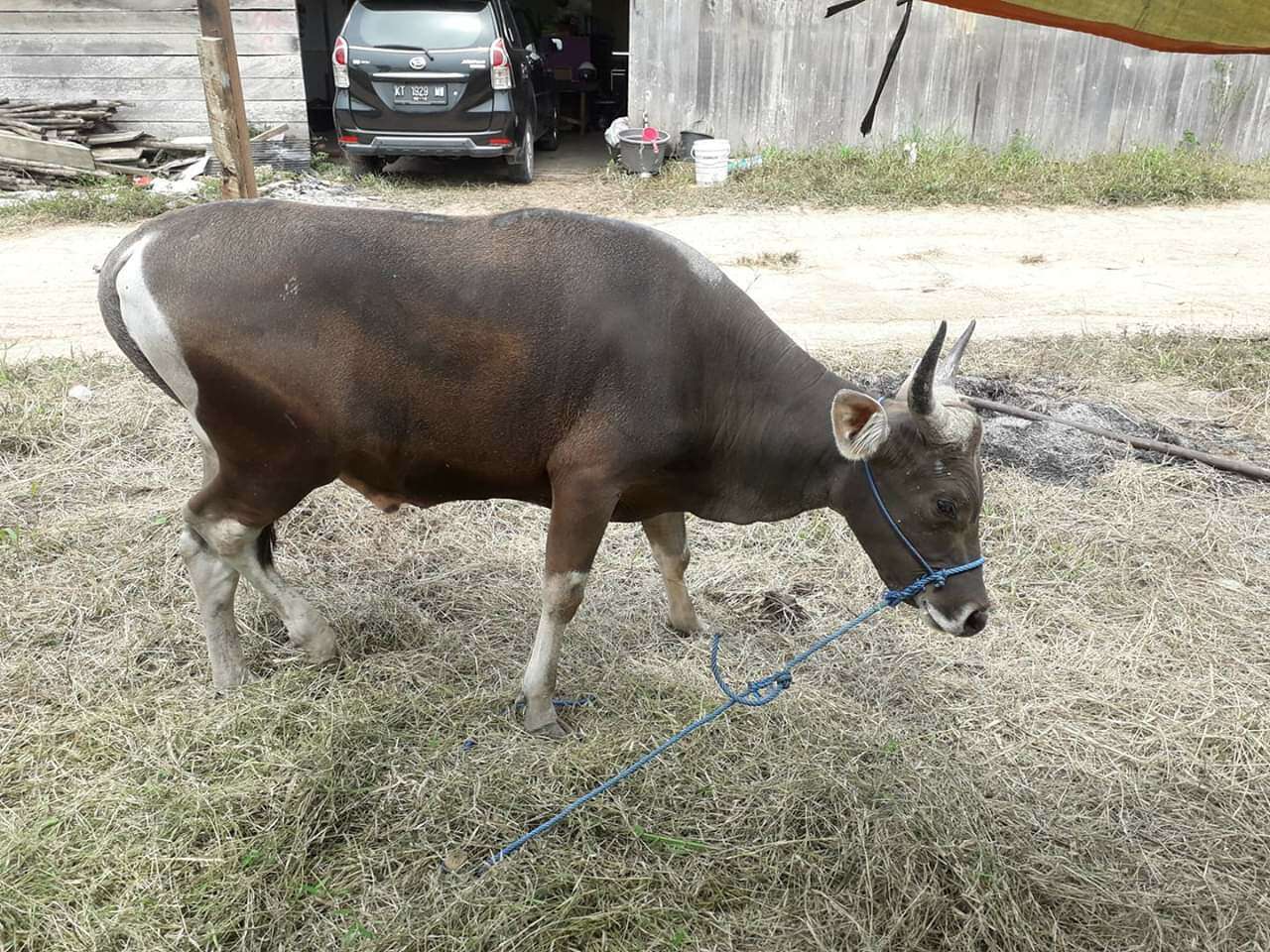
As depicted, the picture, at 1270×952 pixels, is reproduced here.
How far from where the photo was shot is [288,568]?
4648 millimetres

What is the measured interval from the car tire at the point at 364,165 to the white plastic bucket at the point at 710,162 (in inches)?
169

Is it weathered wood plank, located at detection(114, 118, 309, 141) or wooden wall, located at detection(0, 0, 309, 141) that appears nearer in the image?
wooden wall, located at detection(0, 0, 309, 141)

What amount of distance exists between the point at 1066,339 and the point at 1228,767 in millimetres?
4655

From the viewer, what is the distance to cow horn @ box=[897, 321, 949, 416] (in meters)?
2.92

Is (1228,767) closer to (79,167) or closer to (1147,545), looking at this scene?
(1147,545)

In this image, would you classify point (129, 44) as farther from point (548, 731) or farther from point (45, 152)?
point (548, 731)

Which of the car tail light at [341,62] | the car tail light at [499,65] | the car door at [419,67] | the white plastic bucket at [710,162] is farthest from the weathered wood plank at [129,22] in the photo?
the white plastic bucket at [710,162]

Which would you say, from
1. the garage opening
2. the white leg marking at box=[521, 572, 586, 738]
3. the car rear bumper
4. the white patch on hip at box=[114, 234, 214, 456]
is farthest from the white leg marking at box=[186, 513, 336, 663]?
the garage opening

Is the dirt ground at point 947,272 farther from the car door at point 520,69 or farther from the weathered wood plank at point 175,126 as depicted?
the weathered wood plank at point 175,126

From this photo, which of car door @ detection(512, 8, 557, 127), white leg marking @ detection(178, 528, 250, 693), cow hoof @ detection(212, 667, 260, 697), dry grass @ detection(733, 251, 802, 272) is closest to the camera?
white leg marking @ detection(178, 528, 250, 693)

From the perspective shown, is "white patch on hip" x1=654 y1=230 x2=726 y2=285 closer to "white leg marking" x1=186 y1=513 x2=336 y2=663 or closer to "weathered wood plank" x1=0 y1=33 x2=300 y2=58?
"white leg marking" x1=186 y1=513 x2=336 y2=663

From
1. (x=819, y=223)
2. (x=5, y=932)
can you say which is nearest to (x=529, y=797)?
(x=5, y=932)

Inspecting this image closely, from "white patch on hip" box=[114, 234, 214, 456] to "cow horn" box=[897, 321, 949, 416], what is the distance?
7.92 feet

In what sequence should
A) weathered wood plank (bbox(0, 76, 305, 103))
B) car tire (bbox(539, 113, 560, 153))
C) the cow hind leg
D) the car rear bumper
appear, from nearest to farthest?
the cow hind leg, the car rear bumper, weathered wood plank (bbox(0, 76, 305, 103)), car tire (bbox(539, 113, 560, 153))
